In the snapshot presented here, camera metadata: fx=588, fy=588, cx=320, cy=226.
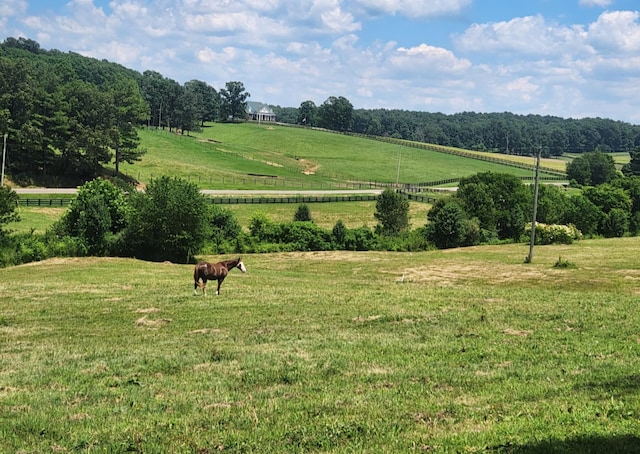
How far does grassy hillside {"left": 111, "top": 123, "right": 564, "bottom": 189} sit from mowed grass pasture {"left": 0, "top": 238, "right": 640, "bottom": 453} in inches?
2824

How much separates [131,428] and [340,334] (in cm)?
861

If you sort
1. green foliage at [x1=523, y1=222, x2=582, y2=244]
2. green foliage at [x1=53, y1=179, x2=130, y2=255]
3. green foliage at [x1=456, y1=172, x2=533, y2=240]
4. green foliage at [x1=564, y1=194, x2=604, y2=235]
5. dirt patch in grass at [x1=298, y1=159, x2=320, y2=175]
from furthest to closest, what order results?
dirt patch in grass at [x1=298, y1=159, x2=320, y2=175]
green foliage at [x1=564, y1=194, x2=604, y2=235]
green foliage at [x1=456, y1=172, x2=533, y2=240]
green foliage at [x1=523, y1=222, x2=582, y2=244]
green foliage at [x1=53, y1=179, x2=130, y2=255]

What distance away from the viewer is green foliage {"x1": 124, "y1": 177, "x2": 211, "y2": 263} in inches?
1774

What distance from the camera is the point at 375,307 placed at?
2217cm

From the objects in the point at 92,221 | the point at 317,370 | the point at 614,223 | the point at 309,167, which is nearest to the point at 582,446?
the point at 317,370

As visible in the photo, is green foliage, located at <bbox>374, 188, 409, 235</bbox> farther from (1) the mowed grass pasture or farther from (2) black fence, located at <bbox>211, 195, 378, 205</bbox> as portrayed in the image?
(1) the mowed grass pasture

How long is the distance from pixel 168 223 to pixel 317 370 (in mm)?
33940

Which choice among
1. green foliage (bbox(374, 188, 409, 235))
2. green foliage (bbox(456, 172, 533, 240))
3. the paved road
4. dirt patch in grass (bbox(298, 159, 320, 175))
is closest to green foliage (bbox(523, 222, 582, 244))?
green foliage (bbox(456, 172, 533, 240))

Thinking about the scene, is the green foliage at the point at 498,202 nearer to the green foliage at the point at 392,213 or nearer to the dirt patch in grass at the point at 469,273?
the green foliage at the point at 392,213

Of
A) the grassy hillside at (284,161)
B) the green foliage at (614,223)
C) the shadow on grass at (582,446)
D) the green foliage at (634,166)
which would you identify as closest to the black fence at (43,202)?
the grassy hillside at (284,161)

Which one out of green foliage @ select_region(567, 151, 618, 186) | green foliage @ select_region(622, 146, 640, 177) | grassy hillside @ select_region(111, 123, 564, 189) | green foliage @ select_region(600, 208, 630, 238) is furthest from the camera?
green foliage @ select_region(622, 146, 640, 177)

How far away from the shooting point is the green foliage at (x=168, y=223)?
45062 millimetres

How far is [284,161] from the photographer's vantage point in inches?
5349

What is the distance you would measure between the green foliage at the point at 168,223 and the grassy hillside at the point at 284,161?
46297mm
